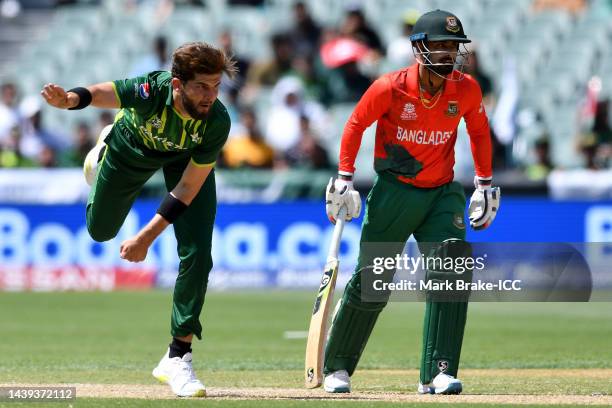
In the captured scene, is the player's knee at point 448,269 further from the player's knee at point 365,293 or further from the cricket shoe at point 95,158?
the cricket shoe at point 95,158

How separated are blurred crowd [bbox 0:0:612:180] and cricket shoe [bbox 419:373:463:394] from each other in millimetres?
9142

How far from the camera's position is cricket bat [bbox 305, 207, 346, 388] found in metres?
7.48

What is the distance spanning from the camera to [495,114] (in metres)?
17.6

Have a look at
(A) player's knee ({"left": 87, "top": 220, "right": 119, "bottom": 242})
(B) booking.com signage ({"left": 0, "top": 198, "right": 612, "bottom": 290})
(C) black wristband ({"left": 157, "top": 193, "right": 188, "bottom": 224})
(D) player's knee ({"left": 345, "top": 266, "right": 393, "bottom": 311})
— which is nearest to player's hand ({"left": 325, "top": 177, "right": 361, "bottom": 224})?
(D) player's knee ({"left": 345, "top": 266, "right": 393, "bottom": 311})

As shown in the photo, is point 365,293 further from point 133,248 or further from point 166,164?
point 133,248

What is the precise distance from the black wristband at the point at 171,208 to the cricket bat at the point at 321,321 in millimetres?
957

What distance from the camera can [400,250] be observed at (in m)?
7.81

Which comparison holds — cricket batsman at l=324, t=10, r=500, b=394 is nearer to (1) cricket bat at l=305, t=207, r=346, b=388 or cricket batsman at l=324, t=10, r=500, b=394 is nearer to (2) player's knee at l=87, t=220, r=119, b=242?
(1) cricket bat at l=305, t=207, r=346, b=388

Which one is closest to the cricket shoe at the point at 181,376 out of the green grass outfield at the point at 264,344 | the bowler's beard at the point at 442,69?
the green grass outfield at the point at 264,344

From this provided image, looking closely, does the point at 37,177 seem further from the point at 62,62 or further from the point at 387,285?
the point at 387,285

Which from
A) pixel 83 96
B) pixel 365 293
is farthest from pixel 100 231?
pixel 365 293

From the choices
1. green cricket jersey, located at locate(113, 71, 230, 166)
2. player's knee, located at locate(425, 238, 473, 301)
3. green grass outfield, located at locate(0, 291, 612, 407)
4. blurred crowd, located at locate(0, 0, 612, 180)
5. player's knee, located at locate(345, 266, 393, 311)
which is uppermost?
blurred crowd, located at locate(0, 0, 612, 180)

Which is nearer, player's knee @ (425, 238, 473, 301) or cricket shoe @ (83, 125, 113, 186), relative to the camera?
player's knee @ (425, 238, 473, 301)

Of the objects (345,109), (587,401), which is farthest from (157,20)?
(587,401)
